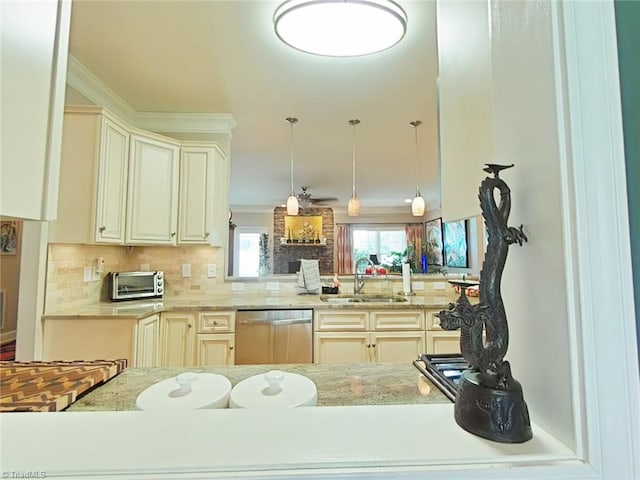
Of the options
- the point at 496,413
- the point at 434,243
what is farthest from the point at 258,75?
the point at 434,243

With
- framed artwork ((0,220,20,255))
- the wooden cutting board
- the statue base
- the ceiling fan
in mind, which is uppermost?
the ceiling fan

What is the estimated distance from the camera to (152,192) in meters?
2.83

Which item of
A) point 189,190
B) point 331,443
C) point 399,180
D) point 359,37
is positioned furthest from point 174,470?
point 399,180

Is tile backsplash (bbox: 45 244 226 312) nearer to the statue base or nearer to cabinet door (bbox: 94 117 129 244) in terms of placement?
cabinet door (bbox: 94 117 129 244)

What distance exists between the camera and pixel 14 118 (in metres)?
0.51

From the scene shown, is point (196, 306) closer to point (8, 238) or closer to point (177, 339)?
point (177, 339)

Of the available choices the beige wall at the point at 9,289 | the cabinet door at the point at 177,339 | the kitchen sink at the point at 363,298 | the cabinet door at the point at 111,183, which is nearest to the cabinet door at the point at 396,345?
the kitchen sink at the point at 363,298

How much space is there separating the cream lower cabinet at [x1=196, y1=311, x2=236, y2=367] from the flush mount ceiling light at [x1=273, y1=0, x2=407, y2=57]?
200 cm

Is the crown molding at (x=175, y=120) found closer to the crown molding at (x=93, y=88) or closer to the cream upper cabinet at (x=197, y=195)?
the crown molding at (x=93, y=88)

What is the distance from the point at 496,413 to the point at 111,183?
2.81 meters

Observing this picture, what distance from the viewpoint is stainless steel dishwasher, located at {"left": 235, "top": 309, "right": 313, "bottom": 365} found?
265cm

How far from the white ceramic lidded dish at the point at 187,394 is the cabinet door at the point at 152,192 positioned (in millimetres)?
2168

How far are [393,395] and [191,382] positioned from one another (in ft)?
1.85

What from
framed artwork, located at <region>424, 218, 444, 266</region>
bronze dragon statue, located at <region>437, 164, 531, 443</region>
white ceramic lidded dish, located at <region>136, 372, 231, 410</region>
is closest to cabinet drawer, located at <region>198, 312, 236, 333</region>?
white ceramic lidded dish, located at <region>136, 372, 231, 410</region>
